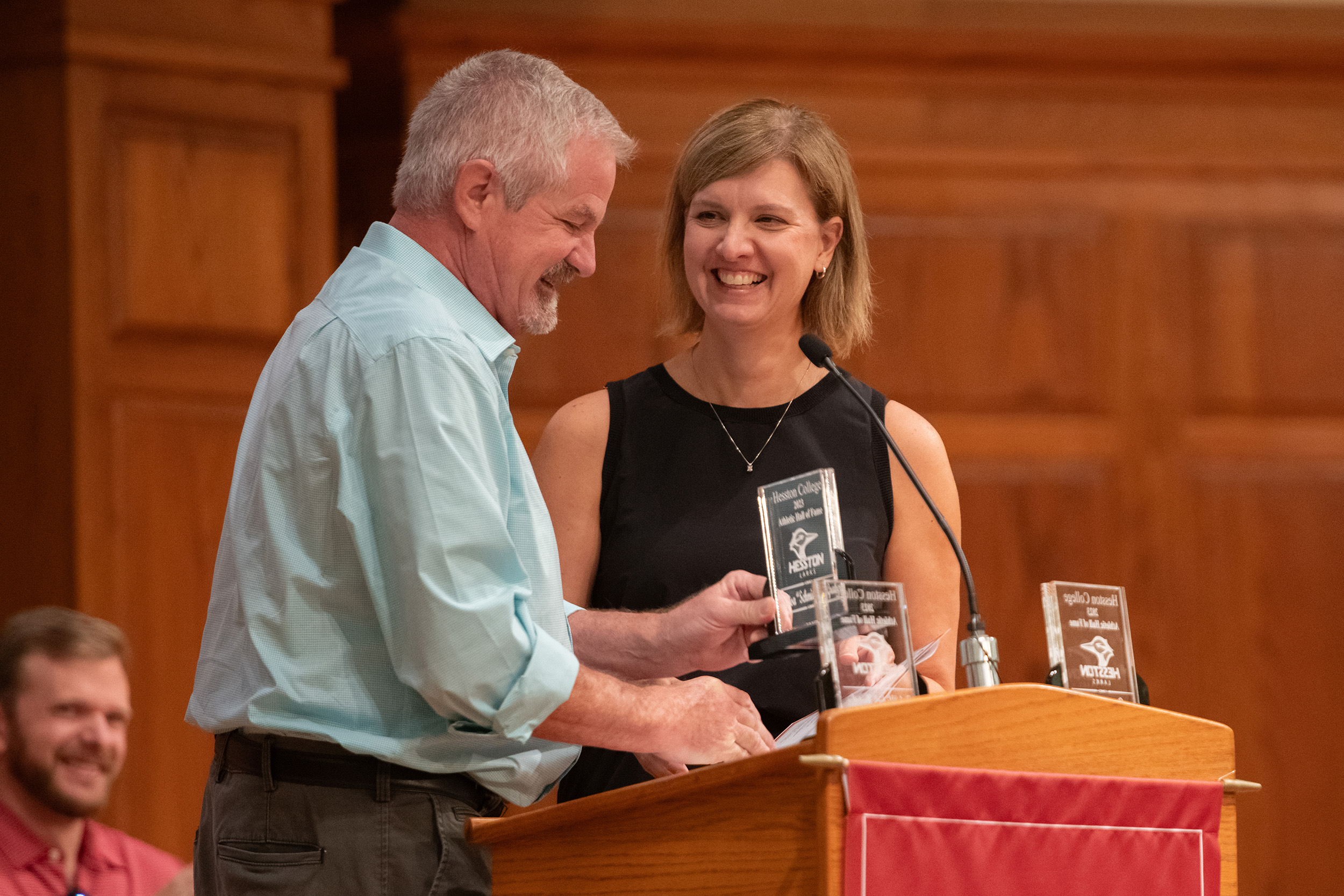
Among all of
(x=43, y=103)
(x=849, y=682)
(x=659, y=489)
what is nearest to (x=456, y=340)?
(x=849, y=682)

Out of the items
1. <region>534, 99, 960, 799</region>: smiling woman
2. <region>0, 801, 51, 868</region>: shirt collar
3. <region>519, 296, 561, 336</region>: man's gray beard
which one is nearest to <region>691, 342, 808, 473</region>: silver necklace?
<region>534, 99, 960, 799</region>: smiling woman

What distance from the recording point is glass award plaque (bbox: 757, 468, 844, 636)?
64.6 inches

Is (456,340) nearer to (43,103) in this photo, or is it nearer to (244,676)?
(244,676)

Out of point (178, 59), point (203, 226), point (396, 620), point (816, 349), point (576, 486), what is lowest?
point (396, 620)

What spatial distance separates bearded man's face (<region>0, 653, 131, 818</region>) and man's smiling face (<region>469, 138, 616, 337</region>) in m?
1.51

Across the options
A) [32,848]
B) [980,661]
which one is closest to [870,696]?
[980,661]

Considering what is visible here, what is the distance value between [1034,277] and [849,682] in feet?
9.14

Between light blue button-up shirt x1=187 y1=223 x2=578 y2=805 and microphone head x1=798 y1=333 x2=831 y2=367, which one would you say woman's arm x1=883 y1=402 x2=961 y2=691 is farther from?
light blue button-up shirt x1=187 y1=223 x2=578 y2=805

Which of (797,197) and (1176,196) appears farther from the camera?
(1176,196)

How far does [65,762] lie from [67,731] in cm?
7

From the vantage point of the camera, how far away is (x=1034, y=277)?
410cm

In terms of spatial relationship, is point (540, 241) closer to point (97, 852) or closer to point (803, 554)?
point (803, 554)

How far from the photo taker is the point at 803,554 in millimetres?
1665

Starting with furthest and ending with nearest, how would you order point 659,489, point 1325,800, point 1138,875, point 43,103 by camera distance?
point 1325,800
point 43,103
point 659,489
point 1138,875
